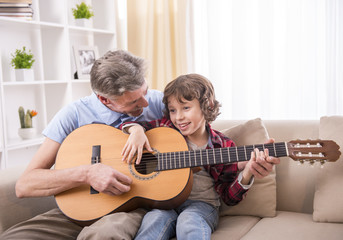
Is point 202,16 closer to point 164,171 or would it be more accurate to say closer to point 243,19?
point 243,19

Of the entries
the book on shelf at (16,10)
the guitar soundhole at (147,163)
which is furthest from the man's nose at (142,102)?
Answer: the book on shelf at (16,10)

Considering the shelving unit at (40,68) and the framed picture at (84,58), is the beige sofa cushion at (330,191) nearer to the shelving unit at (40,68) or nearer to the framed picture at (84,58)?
the shelving unit at (40,68)

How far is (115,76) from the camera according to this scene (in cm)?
156

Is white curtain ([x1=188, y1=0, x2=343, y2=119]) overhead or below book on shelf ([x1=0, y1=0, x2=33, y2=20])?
below

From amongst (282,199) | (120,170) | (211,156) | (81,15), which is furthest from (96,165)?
(81,15)

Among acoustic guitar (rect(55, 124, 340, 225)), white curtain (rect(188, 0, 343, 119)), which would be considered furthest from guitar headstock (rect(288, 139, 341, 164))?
white curtain (rect(188, 0, 343, 119))

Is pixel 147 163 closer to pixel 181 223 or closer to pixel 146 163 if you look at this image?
pixel 146 163

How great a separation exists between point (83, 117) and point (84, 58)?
1.45 m

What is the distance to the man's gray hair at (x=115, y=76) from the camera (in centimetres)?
156

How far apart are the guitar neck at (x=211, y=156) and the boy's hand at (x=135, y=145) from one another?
76 millimetres

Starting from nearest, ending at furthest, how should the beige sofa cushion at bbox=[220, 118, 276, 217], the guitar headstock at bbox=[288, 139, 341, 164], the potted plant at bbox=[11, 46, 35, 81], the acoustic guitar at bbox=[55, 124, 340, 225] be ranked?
the guitar headstock at bbox=[288, 139, 341, 164]
the acoustic guitar at bbox=[55, 124, 340, 225]
the beige sofa cushion at bbox=[220, 118, 276, 217]
the potted plant at bbox=[11, 46, 35, 81]

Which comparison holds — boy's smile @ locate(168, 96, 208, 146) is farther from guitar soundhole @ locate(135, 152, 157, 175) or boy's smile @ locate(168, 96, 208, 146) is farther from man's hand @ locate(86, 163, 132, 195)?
man's hand @ locate(86, 163, 132, 195)

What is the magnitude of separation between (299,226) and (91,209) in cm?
85

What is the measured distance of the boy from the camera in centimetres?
135
